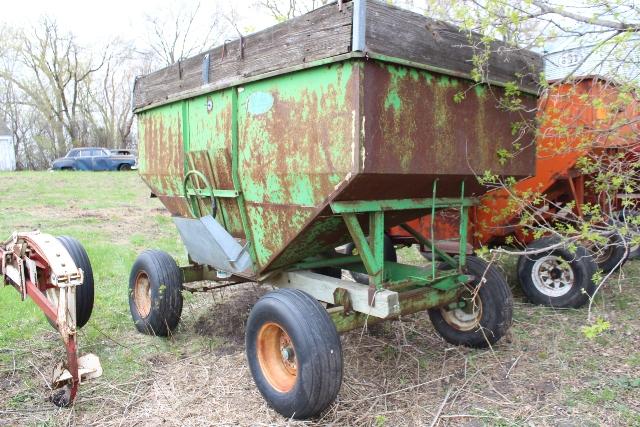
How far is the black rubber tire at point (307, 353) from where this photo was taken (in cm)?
304

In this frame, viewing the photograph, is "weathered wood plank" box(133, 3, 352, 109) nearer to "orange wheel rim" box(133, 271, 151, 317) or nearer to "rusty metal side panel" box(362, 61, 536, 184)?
"rusty metal side panel" box(362, 61, 536, 184)

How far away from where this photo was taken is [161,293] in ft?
14.7

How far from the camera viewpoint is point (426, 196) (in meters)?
3.77

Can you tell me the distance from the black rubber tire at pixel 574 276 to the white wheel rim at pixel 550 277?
1.1 inches

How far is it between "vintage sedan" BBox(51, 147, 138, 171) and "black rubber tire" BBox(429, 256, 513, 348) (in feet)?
78.6

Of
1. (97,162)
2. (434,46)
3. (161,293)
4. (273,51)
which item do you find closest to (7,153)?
(97,162)

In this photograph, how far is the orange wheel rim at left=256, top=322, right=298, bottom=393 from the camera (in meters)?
3.42

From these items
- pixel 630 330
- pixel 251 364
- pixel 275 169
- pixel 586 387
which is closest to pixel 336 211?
pixel 275 169

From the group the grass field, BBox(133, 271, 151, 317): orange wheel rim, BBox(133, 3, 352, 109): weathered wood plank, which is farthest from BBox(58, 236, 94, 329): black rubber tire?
BBox(133, 3, 352, 109): weathered wood plank

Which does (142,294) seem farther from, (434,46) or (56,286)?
(434,46)

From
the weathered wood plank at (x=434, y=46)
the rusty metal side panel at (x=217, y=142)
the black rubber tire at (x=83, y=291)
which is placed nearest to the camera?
A: the weathered wood plank at (x=434, y=46)

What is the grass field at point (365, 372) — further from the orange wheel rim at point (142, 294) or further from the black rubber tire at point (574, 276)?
the orange wheel rim at point (142, 294)

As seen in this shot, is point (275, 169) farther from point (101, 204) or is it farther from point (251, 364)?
point (101, 204)

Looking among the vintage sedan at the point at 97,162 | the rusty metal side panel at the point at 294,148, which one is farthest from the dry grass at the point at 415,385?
the vintage sedan at the point at 97,162
